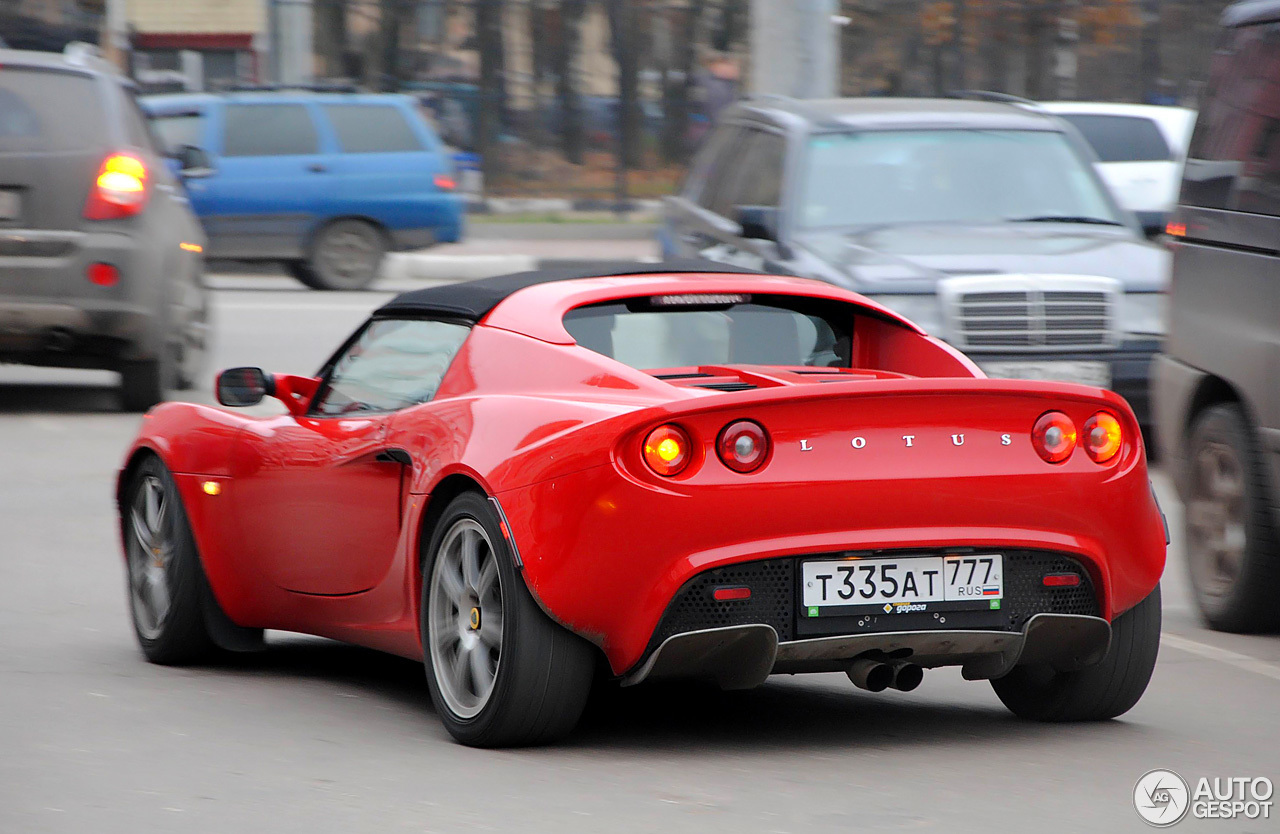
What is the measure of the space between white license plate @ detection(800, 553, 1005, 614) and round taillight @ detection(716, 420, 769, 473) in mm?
280

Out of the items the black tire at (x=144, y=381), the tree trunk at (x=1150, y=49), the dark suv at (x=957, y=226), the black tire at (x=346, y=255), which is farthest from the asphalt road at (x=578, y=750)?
the tree trunk at (x=1150, y=49)

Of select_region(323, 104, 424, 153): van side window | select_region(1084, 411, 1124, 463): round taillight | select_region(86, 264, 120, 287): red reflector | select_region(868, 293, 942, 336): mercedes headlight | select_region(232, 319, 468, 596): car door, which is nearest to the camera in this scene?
select_region(1084, 411, 1124, 463): round taillight

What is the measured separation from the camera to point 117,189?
11758mm

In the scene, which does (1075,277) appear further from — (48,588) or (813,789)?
(813,789)

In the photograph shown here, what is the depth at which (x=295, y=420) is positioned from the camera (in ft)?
20.5

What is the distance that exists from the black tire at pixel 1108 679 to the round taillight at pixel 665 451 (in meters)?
1.33

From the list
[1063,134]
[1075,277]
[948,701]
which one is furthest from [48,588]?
[1063,134]

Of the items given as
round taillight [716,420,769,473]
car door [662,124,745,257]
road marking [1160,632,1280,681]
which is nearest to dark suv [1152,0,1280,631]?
road marking [1160,632,1280,681]

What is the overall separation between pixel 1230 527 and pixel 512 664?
10.8 ft

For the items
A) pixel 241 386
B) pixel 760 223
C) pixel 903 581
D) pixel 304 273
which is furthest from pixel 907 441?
pixel 304 273

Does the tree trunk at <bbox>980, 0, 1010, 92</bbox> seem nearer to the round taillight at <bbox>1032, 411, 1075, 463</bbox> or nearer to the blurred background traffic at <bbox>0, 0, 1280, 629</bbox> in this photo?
the blurred background traffic at <bbox>0, 0, 1280, 629</bbox>

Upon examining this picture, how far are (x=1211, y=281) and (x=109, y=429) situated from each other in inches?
272

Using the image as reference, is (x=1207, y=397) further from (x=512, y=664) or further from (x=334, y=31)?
(x=334, y=31)

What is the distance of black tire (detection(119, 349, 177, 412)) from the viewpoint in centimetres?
1238
